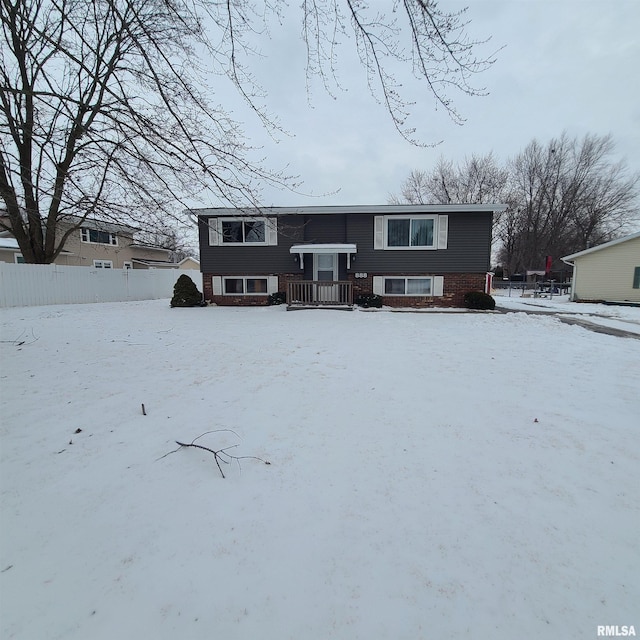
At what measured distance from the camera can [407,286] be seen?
13.9m

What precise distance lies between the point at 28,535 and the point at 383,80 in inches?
180

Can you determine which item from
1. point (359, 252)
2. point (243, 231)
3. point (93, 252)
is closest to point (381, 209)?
point (359, 252)

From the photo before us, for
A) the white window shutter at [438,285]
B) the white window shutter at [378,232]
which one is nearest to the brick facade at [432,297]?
the white window shutter at [438,285]

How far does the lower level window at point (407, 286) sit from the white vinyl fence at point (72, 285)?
14082 millimetres

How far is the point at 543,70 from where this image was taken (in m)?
3.84

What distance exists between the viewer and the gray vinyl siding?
44.0ft

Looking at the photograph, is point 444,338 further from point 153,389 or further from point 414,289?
point 414,289

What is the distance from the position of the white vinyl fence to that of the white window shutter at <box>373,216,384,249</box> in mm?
13519

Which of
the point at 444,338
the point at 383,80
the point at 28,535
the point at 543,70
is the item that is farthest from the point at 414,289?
the point at 28,535

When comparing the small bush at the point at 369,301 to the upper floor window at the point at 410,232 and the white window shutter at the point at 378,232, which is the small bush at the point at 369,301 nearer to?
the white window shutter at the point at 378,232

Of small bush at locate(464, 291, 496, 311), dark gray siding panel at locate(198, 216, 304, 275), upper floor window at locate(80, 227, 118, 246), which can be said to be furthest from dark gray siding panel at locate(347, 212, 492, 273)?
upper floor window at locate(80, 227, 118, 246)

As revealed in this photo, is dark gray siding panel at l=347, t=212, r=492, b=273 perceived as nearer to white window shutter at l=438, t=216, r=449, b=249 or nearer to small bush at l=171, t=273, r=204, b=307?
white window shutter at l=438, t=216, r=449, b=249

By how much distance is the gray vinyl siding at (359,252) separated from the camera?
1341cm

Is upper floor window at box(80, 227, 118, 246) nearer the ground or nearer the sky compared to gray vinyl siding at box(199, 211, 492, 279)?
nearer the sky
